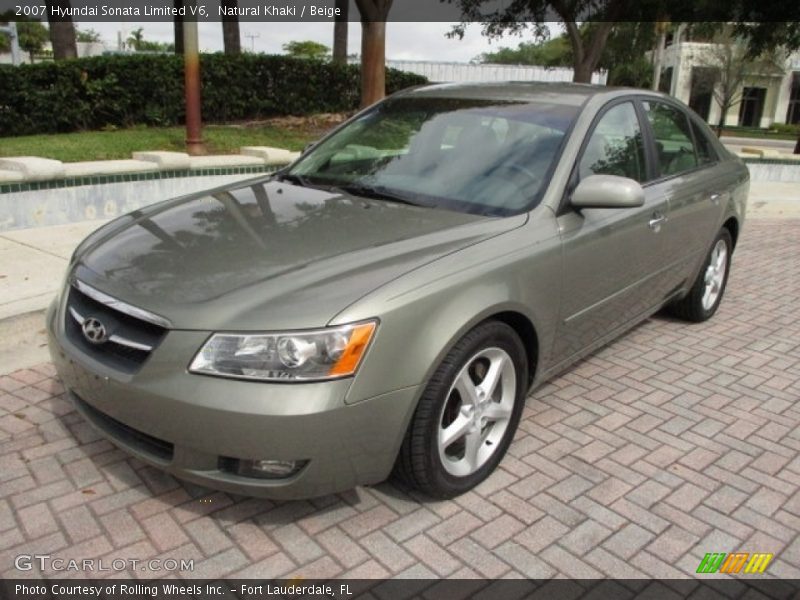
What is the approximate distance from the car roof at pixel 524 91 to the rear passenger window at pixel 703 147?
70 centimetres

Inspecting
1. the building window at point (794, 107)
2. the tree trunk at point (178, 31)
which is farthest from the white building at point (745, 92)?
the tree trunk at point (178, 31)

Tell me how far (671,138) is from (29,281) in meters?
4.35

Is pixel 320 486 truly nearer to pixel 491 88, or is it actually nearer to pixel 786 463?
pixel 786 463

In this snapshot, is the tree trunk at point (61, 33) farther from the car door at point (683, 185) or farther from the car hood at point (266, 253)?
the car door at point (683, 185)

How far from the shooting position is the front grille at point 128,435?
251cm

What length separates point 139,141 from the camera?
9.55 meters

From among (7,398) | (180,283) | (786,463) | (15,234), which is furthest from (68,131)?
(786,463)

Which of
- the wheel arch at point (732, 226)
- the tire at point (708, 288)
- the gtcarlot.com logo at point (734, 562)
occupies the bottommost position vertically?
the gtcarlot.com logo at point (734, 562)

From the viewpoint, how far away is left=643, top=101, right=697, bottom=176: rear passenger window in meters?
4.29

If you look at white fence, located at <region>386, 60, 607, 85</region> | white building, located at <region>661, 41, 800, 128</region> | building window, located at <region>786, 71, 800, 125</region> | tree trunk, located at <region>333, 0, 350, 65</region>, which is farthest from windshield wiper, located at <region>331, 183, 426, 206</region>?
building window, located at <region>786, 71, 800, 125</region>

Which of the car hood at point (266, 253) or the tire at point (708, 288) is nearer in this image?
the car hood at point (266, 253)

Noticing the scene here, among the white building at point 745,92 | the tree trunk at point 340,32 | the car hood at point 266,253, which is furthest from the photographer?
the white building at point 745,92

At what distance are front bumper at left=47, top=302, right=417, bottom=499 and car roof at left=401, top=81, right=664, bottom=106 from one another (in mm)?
2079

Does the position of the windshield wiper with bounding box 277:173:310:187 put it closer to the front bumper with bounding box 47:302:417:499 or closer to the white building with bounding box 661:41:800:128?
the front bumper with bounding box 47:302:417:499
